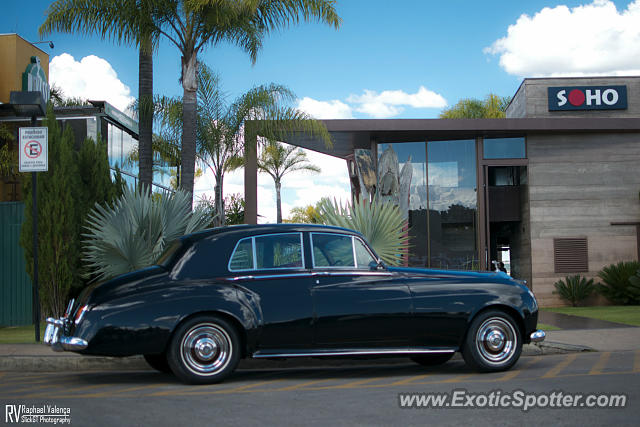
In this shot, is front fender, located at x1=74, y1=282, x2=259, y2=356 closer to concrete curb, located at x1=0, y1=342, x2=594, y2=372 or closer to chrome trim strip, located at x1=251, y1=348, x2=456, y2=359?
chrome trim strip, located at x1=251, y1=348, x2=456, y2=359

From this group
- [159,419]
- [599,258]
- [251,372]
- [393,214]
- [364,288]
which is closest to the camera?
[159,419]

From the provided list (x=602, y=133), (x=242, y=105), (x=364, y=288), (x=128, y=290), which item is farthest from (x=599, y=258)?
(x=128, y=290)

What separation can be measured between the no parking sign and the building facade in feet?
35.3

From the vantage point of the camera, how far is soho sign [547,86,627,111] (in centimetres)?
2139

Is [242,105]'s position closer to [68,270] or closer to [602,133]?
[68,270]

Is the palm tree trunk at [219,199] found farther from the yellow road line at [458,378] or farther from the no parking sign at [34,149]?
the yellow road line at [458,378]

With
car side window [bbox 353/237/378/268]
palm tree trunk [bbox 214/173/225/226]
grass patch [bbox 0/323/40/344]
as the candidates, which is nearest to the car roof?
car side window [bbox 353/237/378/268]

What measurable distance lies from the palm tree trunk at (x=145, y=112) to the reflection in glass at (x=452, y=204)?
29.4 feet

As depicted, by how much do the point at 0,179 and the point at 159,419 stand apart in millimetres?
18786

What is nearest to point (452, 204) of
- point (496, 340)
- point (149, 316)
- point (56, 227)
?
point (56, 227)

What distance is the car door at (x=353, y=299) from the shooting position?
24.5ft

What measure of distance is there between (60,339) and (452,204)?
51.0 feet

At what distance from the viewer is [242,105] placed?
17.9 m

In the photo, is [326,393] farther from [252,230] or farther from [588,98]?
[588,98]
